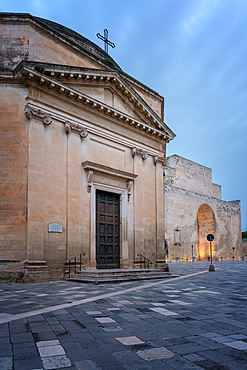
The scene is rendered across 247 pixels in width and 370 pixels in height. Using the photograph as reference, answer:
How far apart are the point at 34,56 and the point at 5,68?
1362 mm

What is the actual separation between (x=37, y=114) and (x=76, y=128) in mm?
→ 2107

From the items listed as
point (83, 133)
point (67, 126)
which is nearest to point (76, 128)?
point (83, 133)

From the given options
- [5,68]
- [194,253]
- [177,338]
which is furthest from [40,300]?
[194,253]

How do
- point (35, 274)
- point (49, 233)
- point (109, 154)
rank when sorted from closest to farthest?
point (35, 274), point (49, 233), point (109, 154)

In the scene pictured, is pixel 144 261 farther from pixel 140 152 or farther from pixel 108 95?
pixel 108 95

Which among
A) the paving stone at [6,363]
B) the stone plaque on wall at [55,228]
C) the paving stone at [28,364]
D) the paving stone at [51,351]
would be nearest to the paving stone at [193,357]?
the paving stone at [51,351]

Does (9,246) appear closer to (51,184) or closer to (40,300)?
(51,184)

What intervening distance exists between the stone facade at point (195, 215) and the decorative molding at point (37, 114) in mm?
21459

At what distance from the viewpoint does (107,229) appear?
1570 cm

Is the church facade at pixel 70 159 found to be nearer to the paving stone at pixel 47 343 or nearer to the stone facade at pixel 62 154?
the stone facade at pixel 62 154

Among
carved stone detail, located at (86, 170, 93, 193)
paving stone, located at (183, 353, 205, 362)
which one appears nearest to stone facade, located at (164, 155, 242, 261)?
carved stone detail, located at (86, 170, 93, 193)

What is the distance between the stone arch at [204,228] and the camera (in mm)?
41000

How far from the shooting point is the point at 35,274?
11.7 metres

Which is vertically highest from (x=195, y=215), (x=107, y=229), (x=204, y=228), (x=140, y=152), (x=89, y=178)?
(x=140, y=152)
